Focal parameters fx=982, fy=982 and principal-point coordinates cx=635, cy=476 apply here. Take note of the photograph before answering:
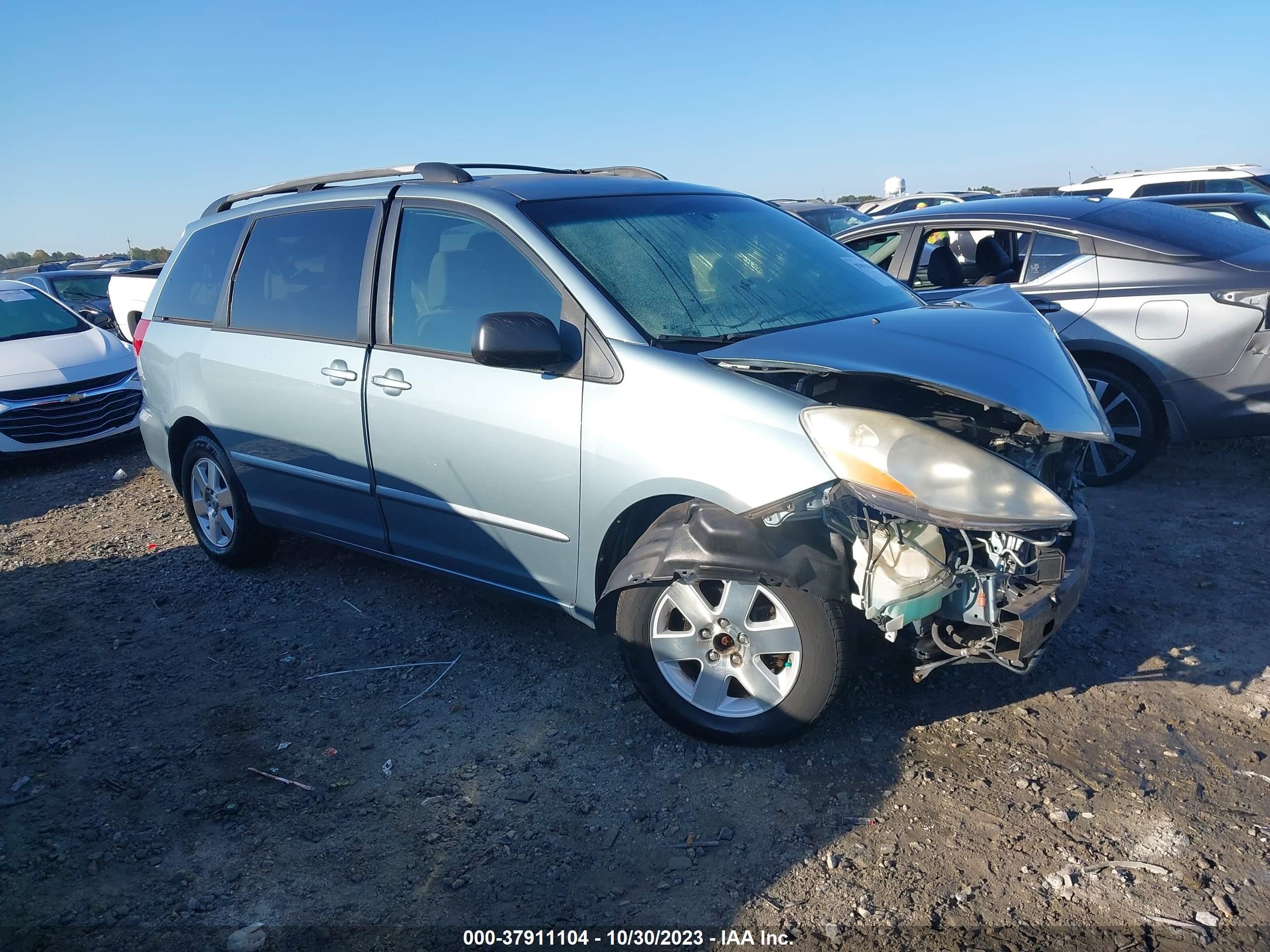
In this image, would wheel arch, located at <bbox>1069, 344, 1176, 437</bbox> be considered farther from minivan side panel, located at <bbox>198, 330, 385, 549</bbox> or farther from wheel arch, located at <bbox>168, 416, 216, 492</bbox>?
wheel arch, located at <bbox>168, 416, 216, 492</bbox>

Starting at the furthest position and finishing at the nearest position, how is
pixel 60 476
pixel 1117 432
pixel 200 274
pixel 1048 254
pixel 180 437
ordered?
pixel 60 476
pixel 1048 254
pixel 1117 432
pixel 180 437
pixel 200 274

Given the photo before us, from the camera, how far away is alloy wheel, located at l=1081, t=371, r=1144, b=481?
18.3ft

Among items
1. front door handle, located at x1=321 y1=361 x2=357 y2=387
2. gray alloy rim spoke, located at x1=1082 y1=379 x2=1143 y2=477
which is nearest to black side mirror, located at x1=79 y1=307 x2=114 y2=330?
front door handle, located at x1=321 y1=361 x2=357 y2=387

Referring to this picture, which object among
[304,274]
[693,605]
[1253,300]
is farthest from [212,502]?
[1253,300]

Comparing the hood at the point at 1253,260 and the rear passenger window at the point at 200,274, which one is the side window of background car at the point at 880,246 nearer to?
the hood at the point at 1253,260

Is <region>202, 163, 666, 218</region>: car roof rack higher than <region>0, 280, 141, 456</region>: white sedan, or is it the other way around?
<region>202, 163, 666, 218</region>: car roof rack

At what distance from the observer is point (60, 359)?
8.62m

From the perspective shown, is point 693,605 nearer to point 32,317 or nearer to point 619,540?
point 619,540

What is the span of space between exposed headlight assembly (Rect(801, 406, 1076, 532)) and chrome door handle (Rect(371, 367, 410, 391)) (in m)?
1.79

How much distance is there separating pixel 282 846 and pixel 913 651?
203cm

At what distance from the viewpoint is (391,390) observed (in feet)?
13.1

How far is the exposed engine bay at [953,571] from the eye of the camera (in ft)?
9.52

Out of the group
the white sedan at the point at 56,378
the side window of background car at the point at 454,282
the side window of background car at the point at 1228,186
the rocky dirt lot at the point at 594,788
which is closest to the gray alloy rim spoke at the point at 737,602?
the rocky dirt lot at the point at 594,788

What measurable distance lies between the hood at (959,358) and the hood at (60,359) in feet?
23.7
